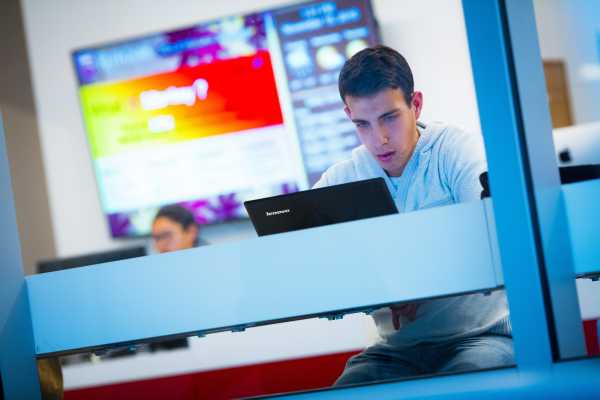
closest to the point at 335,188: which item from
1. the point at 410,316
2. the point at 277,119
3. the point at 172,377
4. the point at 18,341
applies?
the point at 410,316

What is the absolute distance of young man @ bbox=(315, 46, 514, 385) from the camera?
50.3 inches

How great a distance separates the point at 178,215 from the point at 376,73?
8.72ft

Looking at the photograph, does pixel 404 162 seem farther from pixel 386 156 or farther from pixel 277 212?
pixel 277 212

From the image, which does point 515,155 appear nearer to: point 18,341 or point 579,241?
point 579,241

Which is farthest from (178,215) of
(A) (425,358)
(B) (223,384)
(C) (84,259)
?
(A) (425,358)

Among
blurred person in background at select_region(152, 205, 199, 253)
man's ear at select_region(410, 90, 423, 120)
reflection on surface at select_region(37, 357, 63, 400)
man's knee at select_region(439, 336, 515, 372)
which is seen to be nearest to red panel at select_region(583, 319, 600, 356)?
man's knee at select_region(439, 336, 515, 372)

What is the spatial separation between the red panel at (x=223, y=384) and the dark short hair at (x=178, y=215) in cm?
139

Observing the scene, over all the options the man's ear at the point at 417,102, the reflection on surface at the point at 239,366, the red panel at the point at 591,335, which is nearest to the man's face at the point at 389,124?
the man's ear at the point at 417,102

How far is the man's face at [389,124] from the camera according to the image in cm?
150

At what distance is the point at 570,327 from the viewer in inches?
41.3

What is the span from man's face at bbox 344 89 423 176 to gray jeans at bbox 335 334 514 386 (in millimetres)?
337

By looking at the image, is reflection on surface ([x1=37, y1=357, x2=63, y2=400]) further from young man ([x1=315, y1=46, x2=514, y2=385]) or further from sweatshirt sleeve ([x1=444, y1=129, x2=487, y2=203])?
sweatshirt sleeve ([x1=444, y1=129, x2=487, y2=203])

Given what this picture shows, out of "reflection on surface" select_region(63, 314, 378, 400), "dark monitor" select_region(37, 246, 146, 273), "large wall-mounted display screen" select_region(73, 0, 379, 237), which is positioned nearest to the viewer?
"reflection on surface" select_region(63, 314, 378, 400)

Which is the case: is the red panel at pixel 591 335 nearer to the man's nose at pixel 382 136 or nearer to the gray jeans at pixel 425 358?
the gray jeans at pixel 425 358
